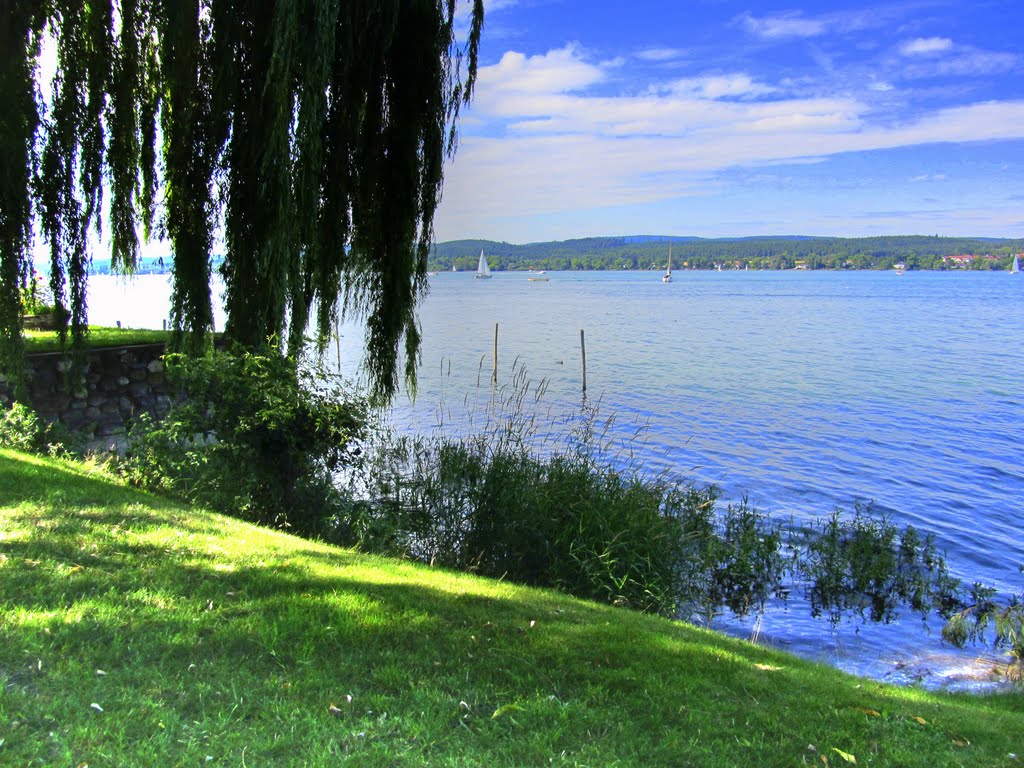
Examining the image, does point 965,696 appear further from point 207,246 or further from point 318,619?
point 207,246

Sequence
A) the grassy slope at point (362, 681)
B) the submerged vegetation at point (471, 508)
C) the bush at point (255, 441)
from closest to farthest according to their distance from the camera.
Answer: the grassy slope at point (362, 681)
the bush at point (255, 441)
the submerged vegetation at point (471, 508)

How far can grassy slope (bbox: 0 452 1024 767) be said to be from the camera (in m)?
2.85

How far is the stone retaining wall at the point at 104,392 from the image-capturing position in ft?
31.4

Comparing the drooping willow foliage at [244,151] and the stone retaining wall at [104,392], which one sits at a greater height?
the drooping willow foliage at [244,151]

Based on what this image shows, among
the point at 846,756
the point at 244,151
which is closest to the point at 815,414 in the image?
the point at 244,151

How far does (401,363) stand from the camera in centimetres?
738

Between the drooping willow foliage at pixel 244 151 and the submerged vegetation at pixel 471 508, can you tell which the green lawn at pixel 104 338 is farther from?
the drooping willow foliage at pixel 244 151

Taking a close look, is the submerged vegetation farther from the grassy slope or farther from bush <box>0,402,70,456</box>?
the grassy slope

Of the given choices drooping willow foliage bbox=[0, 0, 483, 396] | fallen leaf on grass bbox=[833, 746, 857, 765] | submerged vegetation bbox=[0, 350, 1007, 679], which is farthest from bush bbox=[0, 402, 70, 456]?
fallen leaf on grass bbox=[833, 746, 857, 765]

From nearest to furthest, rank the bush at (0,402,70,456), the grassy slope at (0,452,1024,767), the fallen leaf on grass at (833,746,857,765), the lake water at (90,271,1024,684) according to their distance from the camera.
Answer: the grassy slope at (0,452,1024,767), the fallen leaf on grass at (833,746,857,765), the bush at (0,402,70,456), the lake water at (90,271,1024,684)

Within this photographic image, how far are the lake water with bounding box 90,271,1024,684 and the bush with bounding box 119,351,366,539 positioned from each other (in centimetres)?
83

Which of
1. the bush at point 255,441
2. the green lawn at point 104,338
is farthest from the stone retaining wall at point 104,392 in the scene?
the bush at point 255,441

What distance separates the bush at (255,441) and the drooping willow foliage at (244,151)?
0.34 m

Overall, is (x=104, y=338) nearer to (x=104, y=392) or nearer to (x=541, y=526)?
(x=104, y=392)
